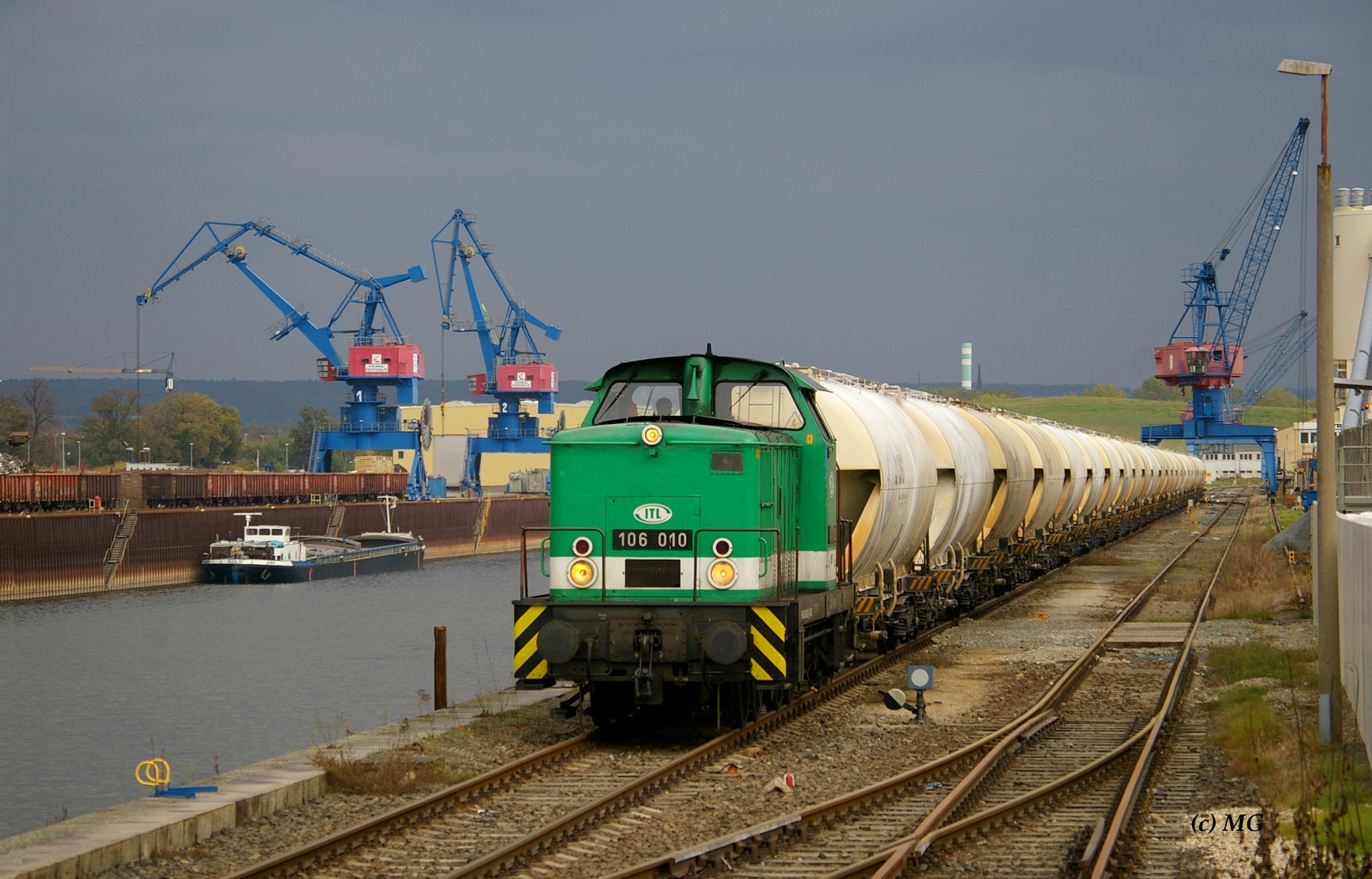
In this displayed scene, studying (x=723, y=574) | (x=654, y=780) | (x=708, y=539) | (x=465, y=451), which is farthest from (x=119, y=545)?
(x=465, y=451)

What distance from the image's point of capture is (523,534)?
44.5 feet

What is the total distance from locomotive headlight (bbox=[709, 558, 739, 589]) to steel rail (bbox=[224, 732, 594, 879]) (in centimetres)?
210

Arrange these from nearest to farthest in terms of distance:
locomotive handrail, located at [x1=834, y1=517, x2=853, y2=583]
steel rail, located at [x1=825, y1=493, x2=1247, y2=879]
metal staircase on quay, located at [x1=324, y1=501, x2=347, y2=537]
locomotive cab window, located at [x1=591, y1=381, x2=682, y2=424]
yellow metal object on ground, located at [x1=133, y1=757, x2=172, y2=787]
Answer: steel rail, located at [x1=825, y1=493, x2=1247, y2=879] → yellow metal object on ground, located at [x1=133, y1=757, x2=172, y2=787] → locomotive cab window, located at [x1=591, y1=381, x2=682, y2=424] → locomotive handrail, located at [x1=834, y1=517, x2=853, y2=583] → metal staircase on quay, located at [x1=324, y1=501, x2=347, y2=537]

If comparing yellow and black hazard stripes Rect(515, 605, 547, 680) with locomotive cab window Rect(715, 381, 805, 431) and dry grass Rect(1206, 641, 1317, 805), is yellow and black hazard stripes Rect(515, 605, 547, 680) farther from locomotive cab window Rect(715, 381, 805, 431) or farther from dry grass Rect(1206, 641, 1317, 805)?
dry grass Rect(1206, 641, 1317, 805)

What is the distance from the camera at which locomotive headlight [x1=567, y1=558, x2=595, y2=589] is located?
1303 cm

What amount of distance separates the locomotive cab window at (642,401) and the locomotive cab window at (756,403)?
17.4 inches

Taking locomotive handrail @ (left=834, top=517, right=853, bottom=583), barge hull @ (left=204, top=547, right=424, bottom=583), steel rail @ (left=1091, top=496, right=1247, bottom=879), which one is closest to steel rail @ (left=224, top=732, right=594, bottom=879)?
locomotive handrail @ (left=834, top=517, right=853, bottom=583)

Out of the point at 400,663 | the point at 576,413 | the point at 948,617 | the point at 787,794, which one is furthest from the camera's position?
the point at 576,413

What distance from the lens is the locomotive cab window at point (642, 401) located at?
1374 cm

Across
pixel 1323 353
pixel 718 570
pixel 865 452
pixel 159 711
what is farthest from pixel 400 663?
pixel 1323 353

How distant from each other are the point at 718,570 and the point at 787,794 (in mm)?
2360

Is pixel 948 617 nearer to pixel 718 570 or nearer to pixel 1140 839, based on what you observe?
pixel 718 570

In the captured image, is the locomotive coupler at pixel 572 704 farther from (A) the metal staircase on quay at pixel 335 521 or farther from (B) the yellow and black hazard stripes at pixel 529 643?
(A) the metal staircase on quay at pixel 335 521

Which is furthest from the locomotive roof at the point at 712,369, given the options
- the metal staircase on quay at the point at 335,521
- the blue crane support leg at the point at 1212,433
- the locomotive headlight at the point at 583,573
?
the blue crane support leg at the point at 1212,433
